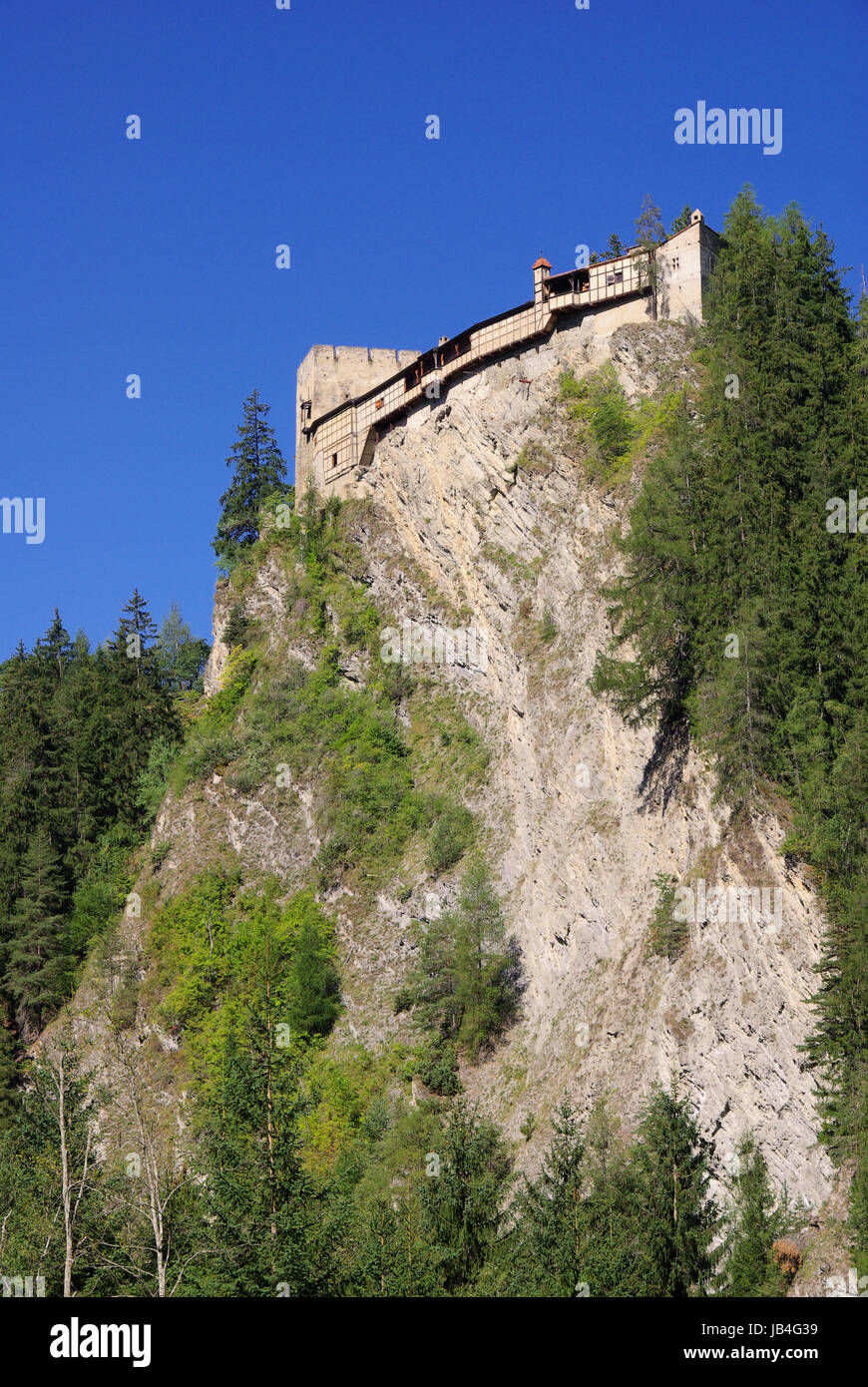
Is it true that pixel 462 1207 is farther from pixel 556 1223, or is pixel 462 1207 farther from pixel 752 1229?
pixel 752 1229

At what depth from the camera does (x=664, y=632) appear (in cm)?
3916

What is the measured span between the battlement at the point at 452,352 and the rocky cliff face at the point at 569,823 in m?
0.88

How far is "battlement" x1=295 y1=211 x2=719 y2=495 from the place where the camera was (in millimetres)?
50031

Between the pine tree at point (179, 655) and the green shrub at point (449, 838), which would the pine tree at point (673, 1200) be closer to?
the green shrub at point (449, 838)

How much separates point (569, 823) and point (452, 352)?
21700 millimetres

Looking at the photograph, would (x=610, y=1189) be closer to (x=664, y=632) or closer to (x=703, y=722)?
(x=703, y=722)

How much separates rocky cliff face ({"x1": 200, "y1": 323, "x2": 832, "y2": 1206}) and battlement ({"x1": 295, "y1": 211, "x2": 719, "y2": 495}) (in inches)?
34.7

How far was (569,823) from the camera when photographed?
4409cm

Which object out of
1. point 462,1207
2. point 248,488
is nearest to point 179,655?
point 248,488

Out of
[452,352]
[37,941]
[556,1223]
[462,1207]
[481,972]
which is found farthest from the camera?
[37,941]

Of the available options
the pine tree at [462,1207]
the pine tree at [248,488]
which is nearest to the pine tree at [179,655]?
the pine tree at [248,488]

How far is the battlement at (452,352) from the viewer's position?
50031 millimetres

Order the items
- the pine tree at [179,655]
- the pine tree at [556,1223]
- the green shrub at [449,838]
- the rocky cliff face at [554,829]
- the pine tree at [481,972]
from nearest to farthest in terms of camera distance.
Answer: the pine tree at [556,1223]
the rocky cliff face at [554,829]
the pine tree at [481,972]
the green shrub at [449,838]
the pine tree at [179,655]

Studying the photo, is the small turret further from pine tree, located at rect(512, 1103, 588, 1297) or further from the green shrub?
pine tree, located at rect(512, 1103, 588, 1297)
